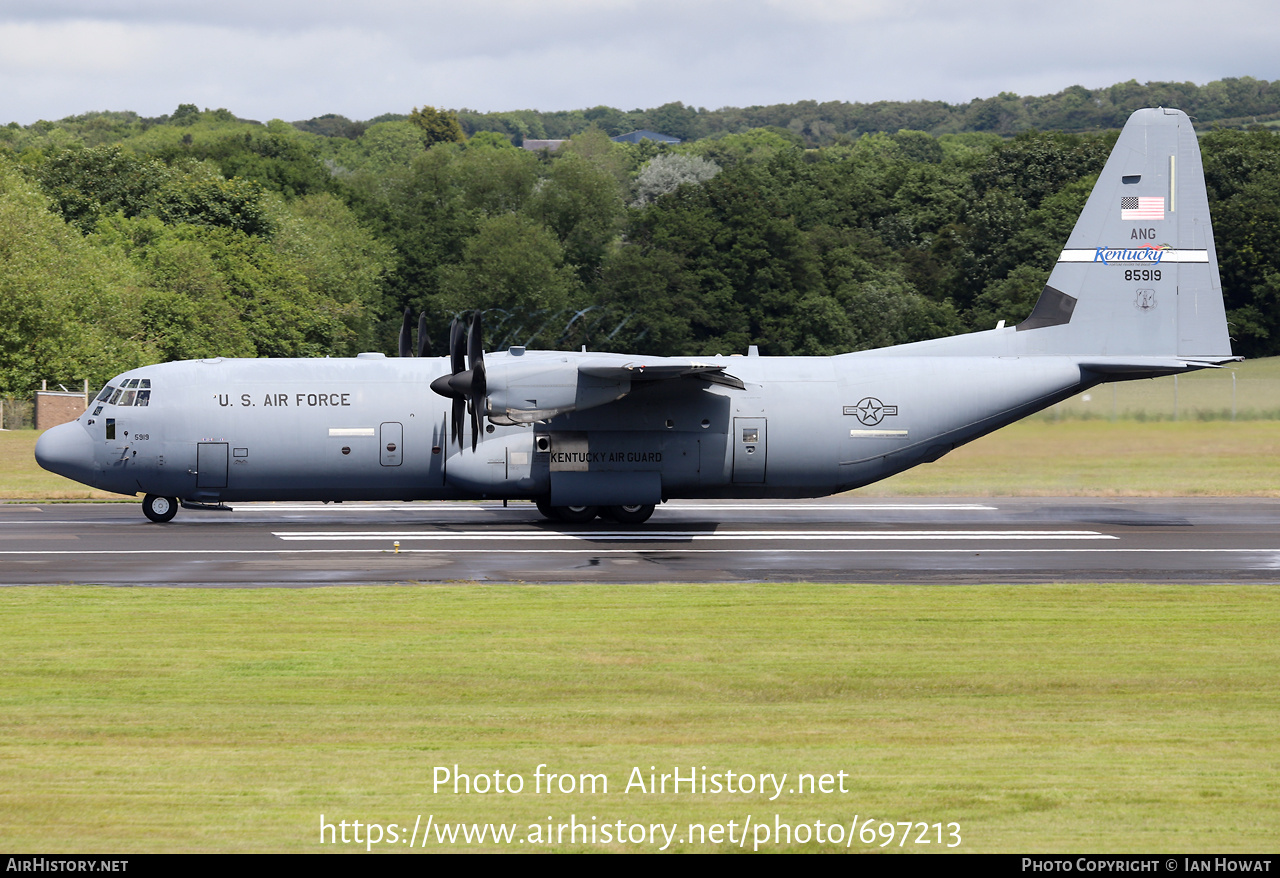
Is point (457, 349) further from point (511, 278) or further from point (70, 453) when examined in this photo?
point (511, 278)

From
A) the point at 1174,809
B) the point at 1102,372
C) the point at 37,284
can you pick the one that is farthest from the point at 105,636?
the point at 37,284

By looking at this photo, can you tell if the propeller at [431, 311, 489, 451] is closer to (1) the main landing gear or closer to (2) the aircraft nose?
(1) the main landing gear

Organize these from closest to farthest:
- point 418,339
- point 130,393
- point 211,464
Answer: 1. point 211,464
2. point 130,393
3. point 418,339

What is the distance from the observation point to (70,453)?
27.9 m

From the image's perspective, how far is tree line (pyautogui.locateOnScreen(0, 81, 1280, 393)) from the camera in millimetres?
65144

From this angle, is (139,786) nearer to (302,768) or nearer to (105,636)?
(302,768)

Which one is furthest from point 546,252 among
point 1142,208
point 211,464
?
point 211,464

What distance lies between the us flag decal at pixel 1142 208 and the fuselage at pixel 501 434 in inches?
166

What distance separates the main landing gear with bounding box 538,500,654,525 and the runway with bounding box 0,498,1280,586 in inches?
11.7

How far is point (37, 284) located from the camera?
58.8 m

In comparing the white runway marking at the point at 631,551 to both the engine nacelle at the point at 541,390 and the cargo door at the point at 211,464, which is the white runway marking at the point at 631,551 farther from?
the cargo door at the point at 211,464

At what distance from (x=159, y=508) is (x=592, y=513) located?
1004 centimetres

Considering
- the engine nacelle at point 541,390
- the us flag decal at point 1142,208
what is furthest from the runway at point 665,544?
the us flag decal at point 1142,208

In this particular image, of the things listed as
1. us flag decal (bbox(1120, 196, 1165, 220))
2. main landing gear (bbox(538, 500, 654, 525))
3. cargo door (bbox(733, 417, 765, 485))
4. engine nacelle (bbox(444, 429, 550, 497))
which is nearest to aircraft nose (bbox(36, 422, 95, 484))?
engine nacelle (bbox(444, 429, 550, 497))
